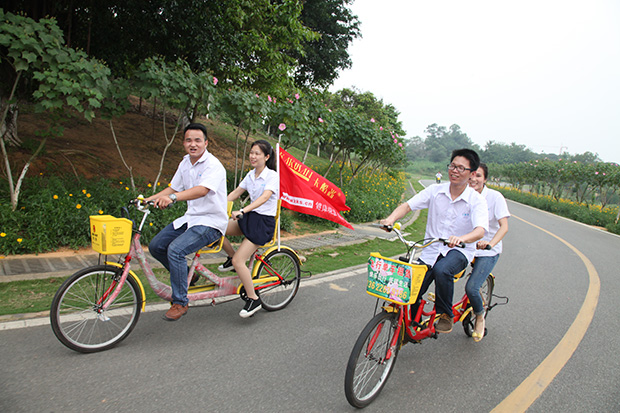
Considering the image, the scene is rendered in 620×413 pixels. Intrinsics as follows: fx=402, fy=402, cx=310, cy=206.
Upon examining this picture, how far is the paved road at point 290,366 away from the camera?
9.35 feet

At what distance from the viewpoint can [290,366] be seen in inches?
136

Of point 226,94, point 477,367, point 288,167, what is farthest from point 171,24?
point 477,367

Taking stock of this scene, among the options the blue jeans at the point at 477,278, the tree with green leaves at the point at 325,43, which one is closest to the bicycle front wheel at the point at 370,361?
the blue jeans at the point at 477,278

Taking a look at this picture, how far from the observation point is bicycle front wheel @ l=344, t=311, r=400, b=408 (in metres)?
2.81

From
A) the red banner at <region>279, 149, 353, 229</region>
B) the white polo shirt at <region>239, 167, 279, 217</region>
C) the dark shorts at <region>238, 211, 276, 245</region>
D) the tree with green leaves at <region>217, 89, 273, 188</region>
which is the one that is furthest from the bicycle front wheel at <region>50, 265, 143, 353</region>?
the tree with green leaves at <region>217, 89, 273, 188</region>

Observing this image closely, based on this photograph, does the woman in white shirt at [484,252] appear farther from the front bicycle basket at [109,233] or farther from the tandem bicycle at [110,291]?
the front bicycle basket at [109,233]

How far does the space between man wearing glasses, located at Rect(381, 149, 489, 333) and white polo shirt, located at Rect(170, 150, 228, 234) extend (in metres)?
1.58

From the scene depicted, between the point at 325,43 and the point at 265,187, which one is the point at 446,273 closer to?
the point at 265,187

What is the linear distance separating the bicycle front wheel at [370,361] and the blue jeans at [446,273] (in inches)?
21.6

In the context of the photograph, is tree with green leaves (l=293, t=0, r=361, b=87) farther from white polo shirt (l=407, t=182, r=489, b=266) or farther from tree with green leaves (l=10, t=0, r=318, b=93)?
white polo shirt (l=407, t=182, r=489, b=266)

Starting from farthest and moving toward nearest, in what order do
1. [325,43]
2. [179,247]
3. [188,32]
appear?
[325,43] → [188,32] → [179,247]

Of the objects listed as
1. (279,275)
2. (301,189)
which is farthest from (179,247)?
(301,189)

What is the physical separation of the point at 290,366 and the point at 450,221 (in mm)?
1912

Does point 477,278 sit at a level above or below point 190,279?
above
